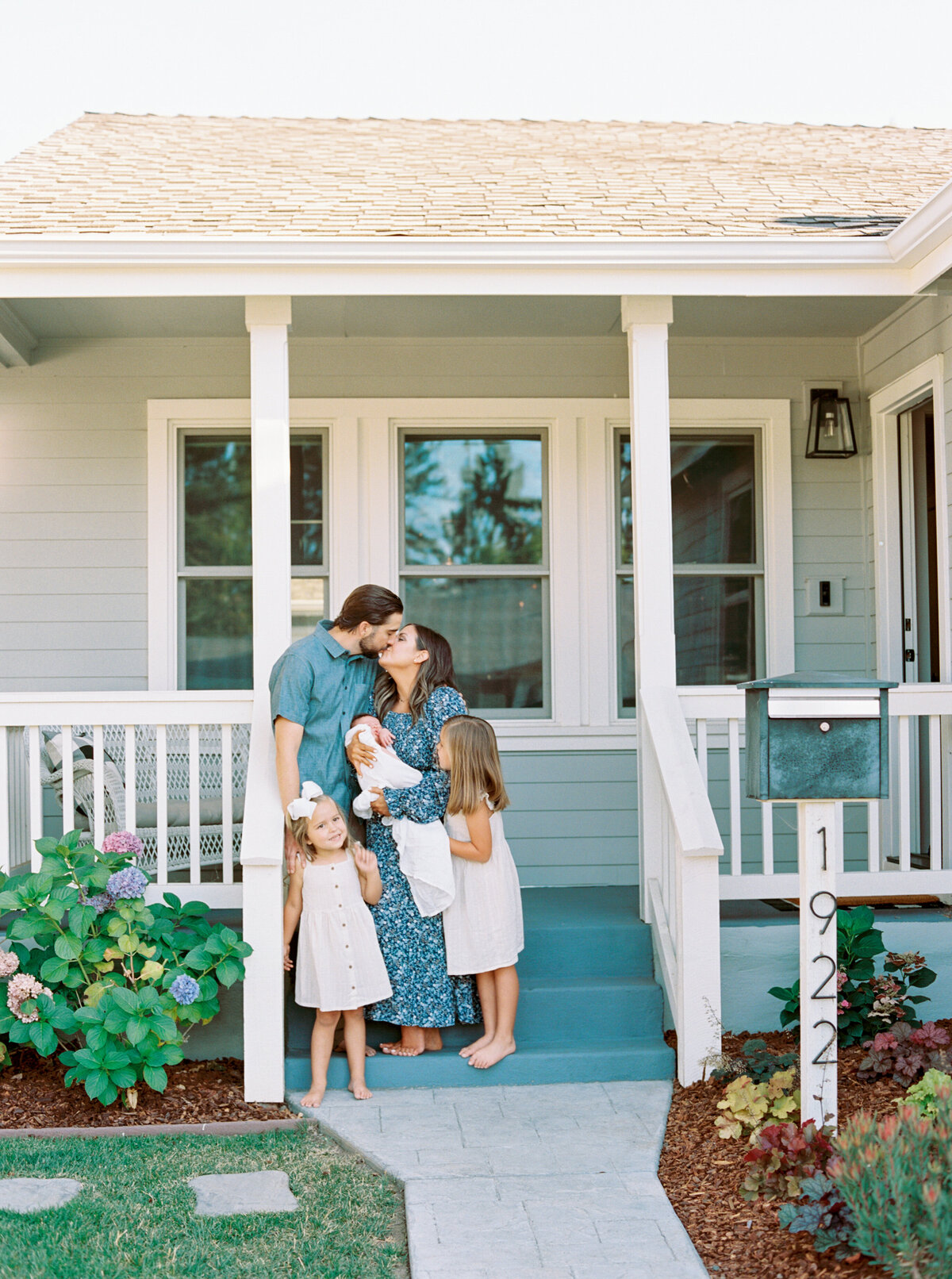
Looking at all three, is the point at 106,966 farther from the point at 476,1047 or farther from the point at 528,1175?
the point at 528,1175

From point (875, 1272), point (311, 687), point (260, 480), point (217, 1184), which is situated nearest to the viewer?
point (875, 1272)

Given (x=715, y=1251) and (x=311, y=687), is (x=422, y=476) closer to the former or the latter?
(x=311, y=687)

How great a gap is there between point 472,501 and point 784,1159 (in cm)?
370

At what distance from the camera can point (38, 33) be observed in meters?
12.1

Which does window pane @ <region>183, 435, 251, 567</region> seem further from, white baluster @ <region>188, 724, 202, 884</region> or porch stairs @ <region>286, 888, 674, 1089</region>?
porch stairs @ <region>286, 888, 674, 1089</region>

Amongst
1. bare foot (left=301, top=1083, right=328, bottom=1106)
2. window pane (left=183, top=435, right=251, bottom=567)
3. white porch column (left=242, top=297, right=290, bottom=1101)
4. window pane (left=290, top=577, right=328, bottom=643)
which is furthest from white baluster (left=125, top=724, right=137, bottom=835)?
window pane (left=183, top=435, right=251, bottom=567)

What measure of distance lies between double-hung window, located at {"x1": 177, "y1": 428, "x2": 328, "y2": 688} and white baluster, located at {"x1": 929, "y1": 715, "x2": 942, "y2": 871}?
2860mm

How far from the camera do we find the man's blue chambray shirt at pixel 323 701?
4.15 metres

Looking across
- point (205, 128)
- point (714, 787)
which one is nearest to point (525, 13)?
point (205, 128)

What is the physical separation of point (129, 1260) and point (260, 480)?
2742mm

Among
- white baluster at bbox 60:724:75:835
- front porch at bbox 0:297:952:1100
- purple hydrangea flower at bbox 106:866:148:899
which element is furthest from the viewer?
front porch at bbox 0:297:952:1100

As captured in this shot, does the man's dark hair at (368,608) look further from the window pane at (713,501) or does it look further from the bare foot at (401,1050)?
the window pane at (713,501)

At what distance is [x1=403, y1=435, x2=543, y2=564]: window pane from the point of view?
605cm

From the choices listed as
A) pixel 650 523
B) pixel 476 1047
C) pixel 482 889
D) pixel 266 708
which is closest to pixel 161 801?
pixel 266 708
